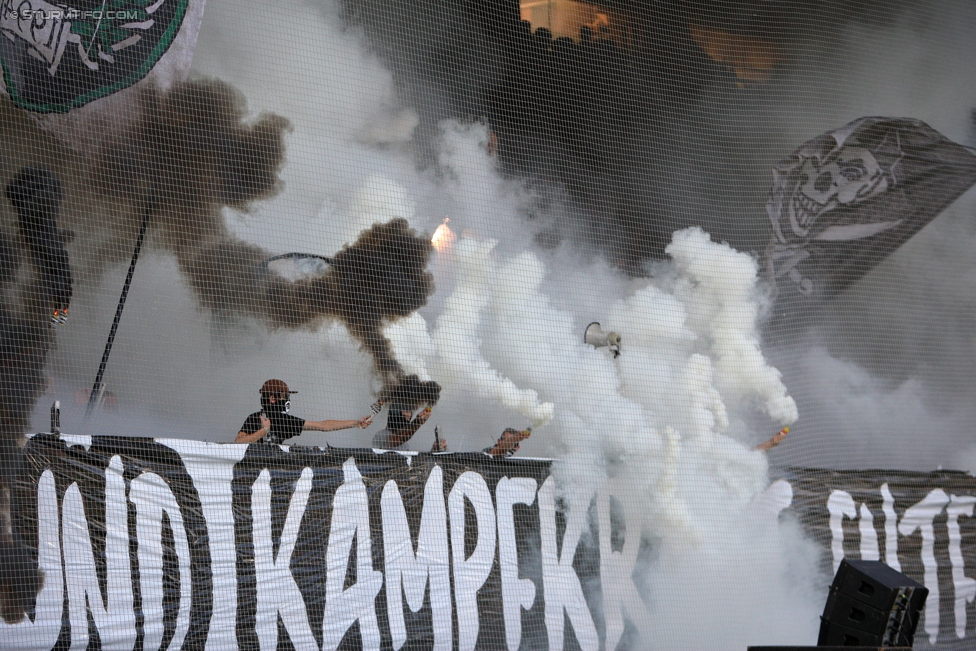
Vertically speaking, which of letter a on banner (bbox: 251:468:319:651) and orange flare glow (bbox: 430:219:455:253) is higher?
orange flare glow (bbox: 430:219:455:253)

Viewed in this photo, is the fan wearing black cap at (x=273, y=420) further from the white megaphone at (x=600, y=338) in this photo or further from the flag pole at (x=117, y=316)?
the white megaphone at (x=600, y=338)

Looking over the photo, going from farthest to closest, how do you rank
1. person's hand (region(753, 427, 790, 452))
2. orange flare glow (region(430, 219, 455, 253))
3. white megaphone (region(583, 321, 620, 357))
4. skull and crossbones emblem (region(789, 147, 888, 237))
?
1. skull and crossbones emblem (region(789, 147, 888, 237))
2. orange flare glow (region(430, 219, 455, 253))
3. white megaphone (region(583, 321, 620, 357))
4. person's hand (region(753, 427, 790, 452))

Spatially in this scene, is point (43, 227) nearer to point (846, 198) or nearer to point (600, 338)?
point (600, 338)

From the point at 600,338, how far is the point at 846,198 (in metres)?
2.84

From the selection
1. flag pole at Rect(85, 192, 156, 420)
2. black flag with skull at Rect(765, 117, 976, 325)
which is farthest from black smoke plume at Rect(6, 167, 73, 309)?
black flag with skull at Rect(765, 117, 976, 325)

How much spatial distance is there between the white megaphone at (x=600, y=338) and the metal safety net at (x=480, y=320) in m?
0.04

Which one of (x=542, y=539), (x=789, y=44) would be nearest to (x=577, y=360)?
(x=542, y=539)

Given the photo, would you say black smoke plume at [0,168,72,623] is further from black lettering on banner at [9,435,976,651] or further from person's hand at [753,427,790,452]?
person's hand at [753,427,790,452]

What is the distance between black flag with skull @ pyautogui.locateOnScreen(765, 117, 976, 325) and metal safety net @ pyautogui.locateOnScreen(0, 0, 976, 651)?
3 cm

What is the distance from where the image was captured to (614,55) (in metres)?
8.41

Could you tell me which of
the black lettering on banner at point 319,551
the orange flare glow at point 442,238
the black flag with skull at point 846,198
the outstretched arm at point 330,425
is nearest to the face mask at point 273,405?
the outstretched arm at point 330,425

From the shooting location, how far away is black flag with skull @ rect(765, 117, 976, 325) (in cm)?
850

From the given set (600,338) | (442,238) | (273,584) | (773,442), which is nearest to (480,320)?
(442,238)

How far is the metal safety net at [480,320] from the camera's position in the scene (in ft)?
17.0
